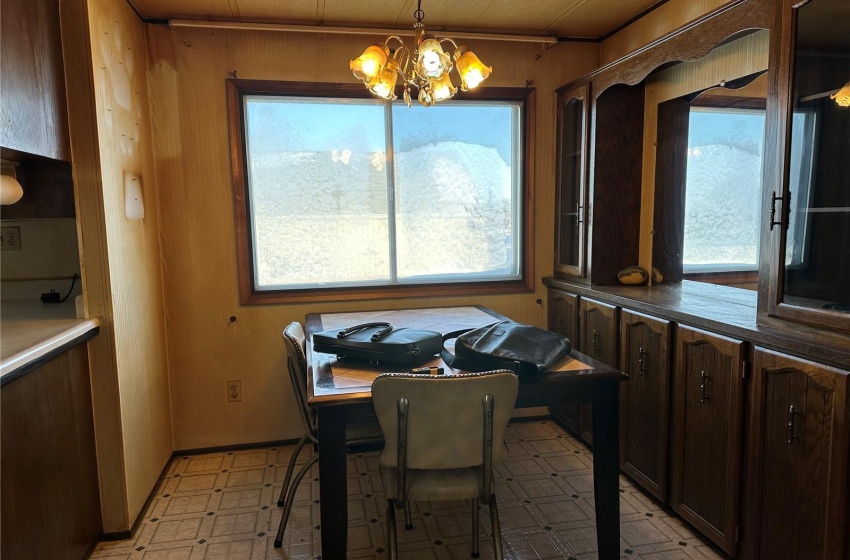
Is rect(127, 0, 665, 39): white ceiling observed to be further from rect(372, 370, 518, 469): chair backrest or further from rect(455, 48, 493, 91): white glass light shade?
rect(372, 370, 518, 469): chair backrest

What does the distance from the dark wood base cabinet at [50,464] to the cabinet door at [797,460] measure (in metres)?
2.39

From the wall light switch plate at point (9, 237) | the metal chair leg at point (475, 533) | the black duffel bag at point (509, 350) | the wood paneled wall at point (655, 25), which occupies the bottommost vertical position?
the metal chair leg at point (475, 533)

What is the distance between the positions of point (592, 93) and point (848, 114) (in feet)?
4.82

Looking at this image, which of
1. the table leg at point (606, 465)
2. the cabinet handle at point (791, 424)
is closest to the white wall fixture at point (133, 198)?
the table leg at point (606, 465)

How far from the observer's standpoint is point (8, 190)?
203 centimetres

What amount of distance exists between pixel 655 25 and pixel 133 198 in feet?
9.08

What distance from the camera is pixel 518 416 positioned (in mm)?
3557

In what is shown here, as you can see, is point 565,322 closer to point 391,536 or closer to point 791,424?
point 791,424

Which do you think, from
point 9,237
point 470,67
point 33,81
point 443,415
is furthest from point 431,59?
point 9,237

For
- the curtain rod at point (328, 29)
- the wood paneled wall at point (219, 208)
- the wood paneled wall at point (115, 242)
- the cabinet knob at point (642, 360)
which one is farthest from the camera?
the wood paneled wall at point (219, 208)

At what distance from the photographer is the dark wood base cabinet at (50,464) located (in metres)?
1.66

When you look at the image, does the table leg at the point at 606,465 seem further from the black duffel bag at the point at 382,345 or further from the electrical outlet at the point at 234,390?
the electrical outlet at the point at 234,390

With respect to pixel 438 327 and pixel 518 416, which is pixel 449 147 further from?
pixel 518 416

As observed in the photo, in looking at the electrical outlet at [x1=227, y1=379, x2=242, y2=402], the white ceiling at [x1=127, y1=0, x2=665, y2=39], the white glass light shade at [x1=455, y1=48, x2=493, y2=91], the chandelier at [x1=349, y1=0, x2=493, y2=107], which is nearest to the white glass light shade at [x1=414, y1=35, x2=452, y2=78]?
the chandelier at [x1=349, y1=0, x2=493, y2=107]
